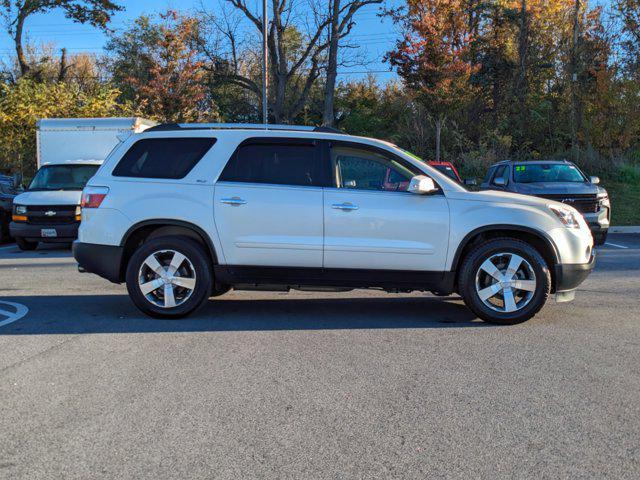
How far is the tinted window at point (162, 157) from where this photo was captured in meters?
6.52

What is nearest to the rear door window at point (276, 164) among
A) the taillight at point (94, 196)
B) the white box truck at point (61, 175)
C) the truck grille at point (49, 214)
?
the taillight at point (94, 196)

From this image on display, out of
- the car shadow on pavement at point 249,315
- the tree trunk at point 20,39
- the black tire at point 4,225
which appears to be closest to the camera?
the car shadow on pavement at point 249,315

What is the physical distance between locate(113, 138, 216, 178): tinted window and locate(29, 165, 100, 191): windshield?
7.89 meters

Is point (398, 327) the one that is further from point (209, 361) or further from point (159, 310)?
point (159, 310)

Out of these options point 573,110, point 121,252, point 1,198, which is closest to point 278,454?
point 121,252

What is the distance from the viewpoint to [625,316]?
21.7ft

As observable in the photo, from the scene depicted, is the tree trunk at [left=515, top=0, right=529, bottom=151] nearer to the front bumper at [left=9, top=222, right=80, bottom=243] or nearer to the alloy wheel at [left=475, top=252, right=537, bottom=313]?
the front bumper at [left=9, top=222, right=80, bottom=243]

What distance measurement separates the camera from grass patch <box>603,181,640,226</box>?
17484mm

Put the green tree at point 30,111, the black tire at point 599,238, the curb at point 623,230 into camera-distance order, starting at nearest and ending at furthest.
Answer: the black tire at point 599,238 < the curb at point 623,230 < the green tree at point 30,111

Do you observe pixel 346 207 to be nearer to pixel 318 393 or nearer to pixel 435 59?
pixel 318 393

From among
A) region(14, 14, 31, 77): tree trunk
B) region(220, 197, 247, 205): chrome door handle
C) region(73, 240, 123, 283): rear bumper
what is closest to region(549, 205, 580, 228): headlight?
region(220, 197, 247, 205): chrome door handle

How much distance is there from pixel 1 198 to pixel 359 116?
21.0 meters

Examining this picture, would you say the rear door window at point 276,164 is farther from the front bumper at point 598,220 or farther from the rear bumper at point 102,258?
the front bumper at point 598,220

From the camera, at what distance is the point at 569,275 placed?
20.2 feet
